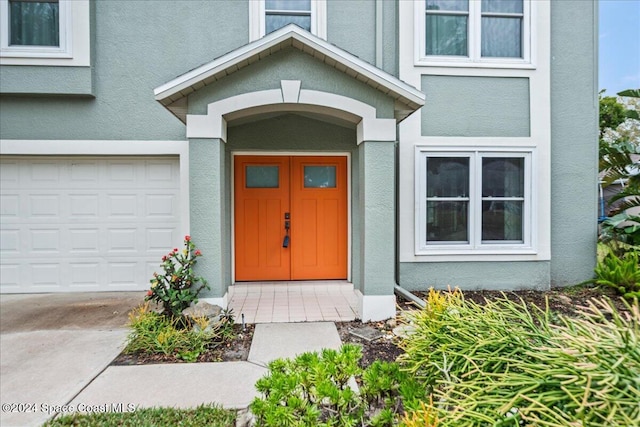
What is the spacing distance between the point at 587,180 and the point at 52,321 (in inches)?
371

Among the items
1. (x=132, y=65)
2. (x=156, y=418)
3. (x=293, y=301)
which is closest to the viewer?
(x=156, y=418)

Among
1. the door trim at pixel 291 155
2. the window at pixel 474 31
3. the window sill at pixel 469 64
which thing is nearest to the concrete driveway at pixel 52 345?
the door trim at pixel 291 155

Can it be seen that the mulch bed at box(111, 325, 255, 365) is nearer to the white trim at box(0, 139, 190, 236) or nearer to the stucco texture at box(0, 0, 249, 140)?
the white trim at box(0, 139, 190, 236)

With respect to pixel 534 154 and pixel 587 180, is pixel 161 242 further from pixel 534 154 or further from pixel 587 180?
pixel 587 180

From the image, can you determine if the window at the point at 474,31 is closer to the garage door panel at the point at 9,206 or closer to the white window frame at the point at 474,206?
the white window frame at the point at 474,206

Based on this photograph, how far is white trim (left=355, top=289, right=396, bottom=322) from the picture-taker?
195 inches

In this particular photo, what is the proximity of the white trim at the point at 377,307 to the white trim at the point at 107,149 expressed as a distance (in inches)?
140

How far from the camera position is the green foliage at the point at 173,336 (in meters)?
4.04

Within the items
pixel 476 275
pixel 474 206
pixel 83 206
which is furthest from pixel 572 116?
pixel 83 206

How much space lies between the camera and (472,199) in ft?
21.3

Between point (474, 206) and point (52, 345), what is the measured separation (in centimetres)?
676

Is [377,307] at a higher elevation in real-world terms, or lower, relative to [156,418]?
higher

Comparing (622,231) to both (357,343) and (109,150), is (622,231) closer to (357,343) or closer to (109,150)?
(357,343)

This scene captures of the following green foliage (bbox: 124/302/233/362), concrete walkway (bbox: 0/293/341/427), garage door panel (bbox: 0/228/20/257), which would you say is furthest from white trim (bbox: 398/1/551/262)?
garage door panel (bbox: 0/228/20/257)
